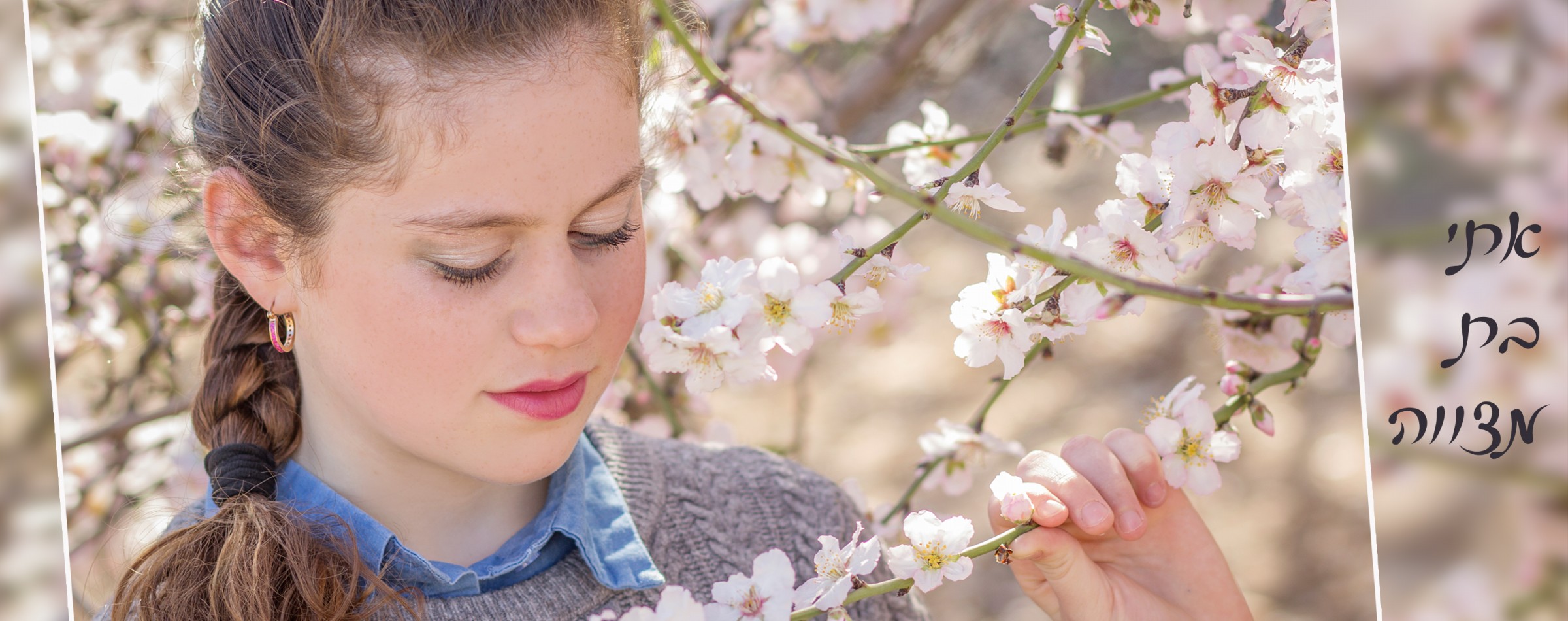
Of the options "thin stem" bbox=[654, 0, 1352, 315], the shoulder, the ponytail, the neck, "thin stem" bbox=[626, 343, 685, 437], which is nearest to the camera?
"thin stem" bbox=[654, 0, 1352, 315]

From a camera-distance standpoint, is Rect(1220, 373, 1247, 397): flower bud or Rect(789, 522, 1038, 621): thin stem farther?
Rect(1220, 373, 1247, 397): flower bud

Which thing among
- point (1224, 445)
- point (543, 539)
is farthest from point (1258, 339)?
point (543, 539)

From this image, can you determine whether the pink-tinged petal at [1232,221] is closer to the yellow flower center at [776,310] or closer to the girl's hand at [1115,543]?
the girl's hand at [1115,543]

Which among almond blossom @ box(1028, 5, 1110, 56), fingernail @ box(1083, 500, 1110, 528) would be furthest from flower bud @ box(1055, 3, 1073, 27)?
fingernail @ box(1083, 500, 1110, 528)

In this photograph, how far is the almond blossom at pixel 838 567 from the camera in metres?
0.73

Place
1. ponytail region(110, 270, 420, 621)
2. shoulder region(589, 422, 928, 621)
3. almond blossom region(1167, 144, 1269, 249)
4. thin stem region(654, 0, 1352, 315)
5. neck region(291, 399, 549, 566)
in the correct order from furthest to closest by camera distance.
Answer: shoulder region(589, 422, 928, 621), neck region(291, 399, 549, 566), ponytail region(110, 270, 420, 621), almond blossom region(1167, 144, 1269, 249), thin stem region(654, 0, 1352, 315)

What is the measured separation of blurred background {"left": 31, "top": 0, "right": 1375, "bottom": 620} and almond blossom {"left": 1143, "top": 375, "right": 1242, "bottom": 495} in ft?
0.49

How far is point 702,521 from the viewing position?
1.08 metres

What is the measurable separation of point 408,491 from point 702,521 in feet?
0.87

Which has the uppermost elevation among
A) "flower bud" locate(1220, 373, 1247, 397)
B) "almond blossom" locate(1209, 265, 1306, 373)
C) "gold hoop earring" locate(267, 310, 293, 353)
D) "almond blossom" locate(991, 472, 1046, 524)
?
"almond blossom" locate(1209, 265, 1306, 373)

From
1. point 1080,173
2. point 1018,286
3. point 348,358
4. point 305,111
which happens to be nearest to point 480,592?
point 348,358

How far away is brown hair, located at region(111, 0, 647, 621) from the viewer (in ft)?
2.61

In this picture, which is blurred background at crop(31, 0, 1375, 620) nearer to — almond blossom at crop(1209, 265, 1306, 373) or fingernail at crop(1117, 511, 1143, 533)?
almond blossom at crop(1209, 265, 1306, 373)

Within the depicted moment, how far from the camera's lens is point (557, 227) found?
30.9 inches
